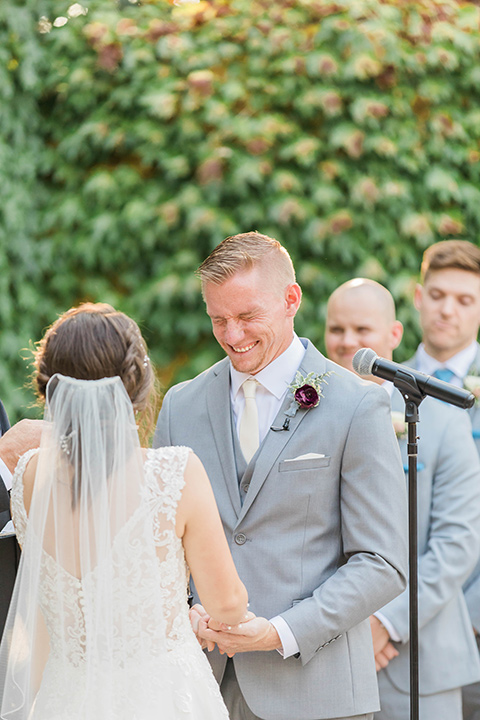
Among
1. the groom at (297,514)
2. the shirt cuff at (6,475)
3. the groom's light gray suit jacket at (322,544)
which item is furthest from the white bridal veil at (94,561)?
the shirt cuff at (6,475)

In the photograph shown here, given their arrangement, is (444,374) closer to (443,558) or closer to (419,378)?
(443,558)

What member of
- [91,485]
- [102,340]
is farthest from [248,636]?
[102,340]

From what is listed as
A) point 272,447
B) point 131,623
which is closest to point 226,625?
point 131,623

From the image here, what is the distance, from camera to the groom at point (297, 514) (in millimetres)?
2426

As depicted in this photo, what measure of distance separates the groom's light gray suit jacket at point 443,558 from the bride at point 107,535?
1.39 m

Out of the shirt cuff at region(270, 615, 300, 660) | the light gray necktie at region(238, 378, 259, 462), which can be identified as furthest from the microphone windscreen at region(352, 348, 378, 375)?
the shirt cuff at region(270, 615, 300, 660)

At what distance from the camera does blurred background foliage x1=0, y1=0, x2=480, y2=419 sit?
16.8ft

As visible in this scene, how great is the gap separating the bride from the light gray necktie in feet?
1.79

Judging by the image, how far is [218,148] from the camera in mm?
5184

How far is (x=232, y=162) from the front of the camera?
17.0 ft

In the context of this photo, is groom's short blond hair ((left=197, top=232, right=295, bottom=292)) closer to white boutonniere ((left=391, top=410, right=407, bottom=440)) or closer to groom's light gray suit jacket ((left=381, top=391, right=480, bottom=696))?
white boutonniere ((left=391, top=410, right=407, bottom=440))

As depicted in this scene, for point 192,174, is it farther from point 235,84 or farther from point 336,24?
point 336,24

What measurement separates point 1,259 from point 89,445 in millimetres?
3437

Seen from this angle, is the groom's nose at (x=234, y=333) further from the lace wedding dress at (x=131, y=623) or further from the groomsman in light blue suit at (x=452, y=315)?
the groomsman in light blue suit at (x=452, y=315)
